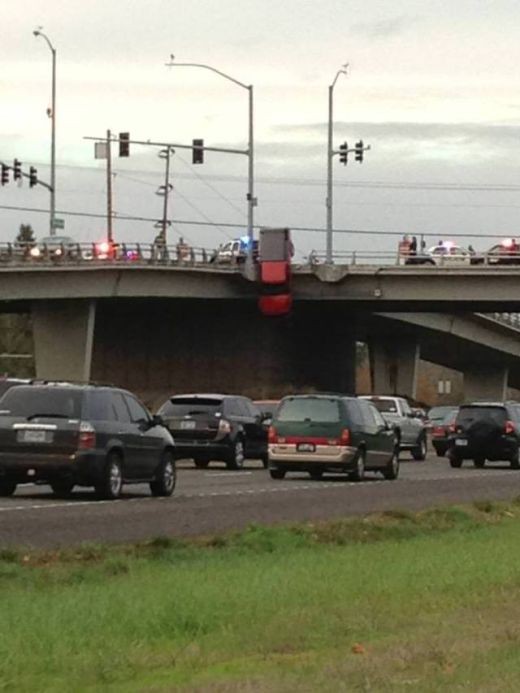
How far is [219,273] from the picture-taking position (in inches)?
3155

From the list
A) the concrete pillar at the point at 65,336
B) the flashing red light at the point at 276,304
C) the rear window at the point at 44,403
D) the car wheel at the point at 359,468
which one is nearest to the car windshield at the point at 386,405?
the car wheel at the point at 359,468

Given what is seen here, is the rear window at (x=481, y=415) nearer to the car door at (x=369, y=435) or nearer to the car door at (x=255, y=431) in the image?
the car door at (x=255, y=431)

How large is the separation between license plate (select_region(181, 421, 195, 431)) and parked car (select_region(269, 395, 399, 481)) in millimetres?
4590

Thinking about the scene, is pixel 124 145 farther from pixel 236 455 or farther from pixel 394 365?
pixel 394 365

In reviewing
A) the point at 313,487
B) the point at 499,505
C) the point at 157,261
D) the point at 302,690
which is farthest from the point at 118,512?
the point at 157,261

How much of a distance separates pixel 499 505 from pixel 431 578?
12556 millimetres

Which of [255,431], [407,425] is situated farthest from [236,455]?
[407,425]

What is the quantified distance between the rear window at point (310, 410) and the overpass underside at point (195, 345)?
135ft

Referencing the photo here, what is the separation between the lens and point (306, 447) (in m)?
35.7

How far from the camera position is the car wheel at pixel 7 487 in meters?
27.2

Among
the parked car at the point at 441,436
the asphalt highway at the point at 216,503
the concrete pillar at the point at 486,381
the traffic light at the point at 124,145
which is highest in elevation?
the traffic light at the point at 124,145

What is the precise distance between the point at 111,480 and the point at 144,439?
126 centimetres

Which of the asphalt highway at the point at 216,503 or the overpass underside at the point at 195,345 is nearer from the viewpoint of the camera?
the asphalt highway at the point at 216,503

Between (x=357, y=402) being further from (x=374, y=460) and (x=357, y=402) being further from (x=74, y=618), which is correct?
(x=74, y=618)
